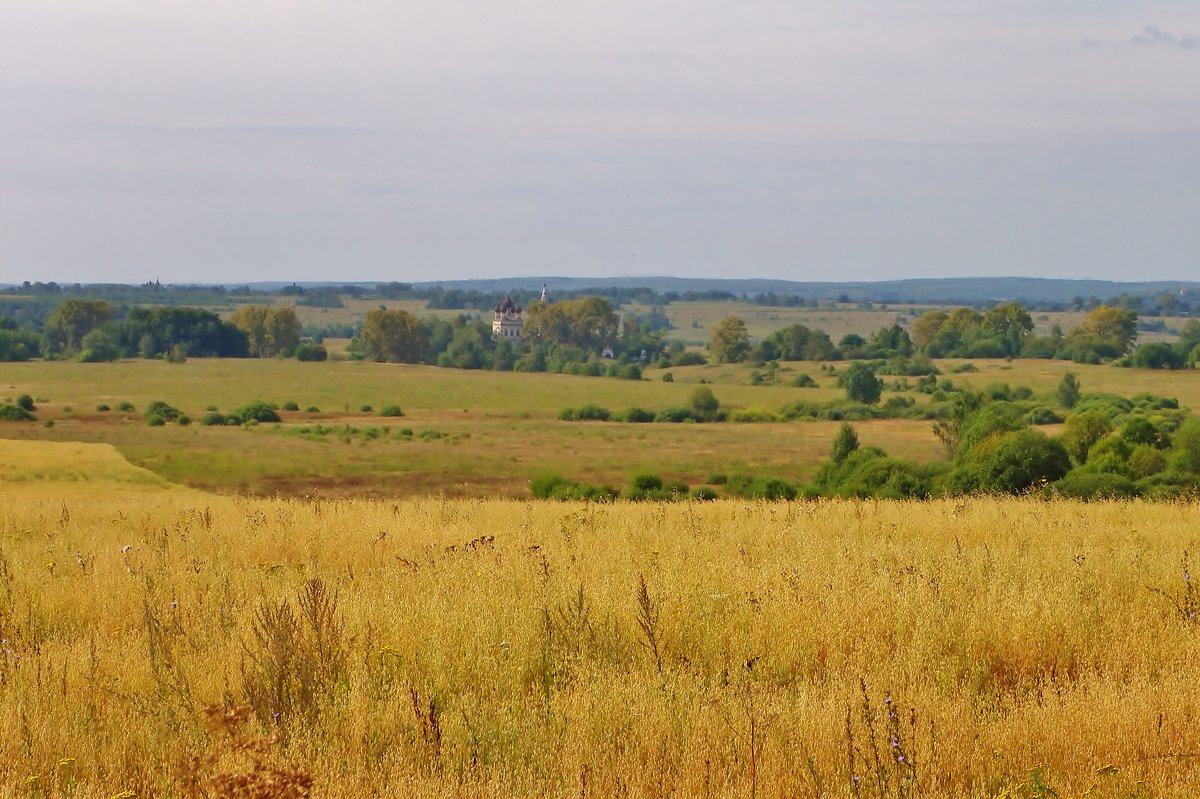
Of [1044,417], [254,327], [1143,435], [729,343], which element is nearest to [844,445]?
[1143,435]

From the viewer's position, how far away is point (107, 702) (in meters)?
6.89

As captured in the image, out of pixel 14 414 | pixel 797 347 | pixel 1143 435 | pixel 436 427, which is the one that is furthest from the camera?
pixel 797 347

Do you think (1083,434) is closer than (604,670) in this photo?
No

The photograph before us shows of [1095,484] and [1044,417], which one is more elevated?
[1095,484]

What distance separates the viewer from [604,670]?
289 inches

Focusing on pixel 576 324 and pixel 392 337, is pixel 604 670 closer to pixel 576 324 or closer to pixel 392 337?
pixel 392 337

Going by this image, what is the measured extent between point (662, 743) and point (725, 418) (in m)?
99.6

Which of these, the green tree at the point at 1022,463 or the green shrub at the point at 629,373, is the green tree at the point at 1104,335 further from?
the green tree at the point at 1022,463

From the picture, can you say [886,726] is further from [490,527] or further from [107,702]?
[490,527]

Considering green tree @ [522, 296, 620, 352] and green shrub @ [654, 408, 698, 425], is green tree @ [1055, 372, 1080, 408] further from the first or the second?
green tree @ [522, 296, 620, 352]

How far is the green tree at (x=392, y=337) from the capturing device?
558 feet

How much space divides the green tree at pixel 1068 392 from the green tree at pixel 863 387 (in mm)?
16125

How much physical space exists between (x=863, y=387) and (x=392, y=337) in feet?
253

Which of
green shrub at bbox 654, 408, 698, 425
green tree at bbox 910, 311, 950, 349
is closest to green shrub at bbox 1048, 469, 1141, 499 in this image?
green shrub at bbox 654, 408, 698, 425
